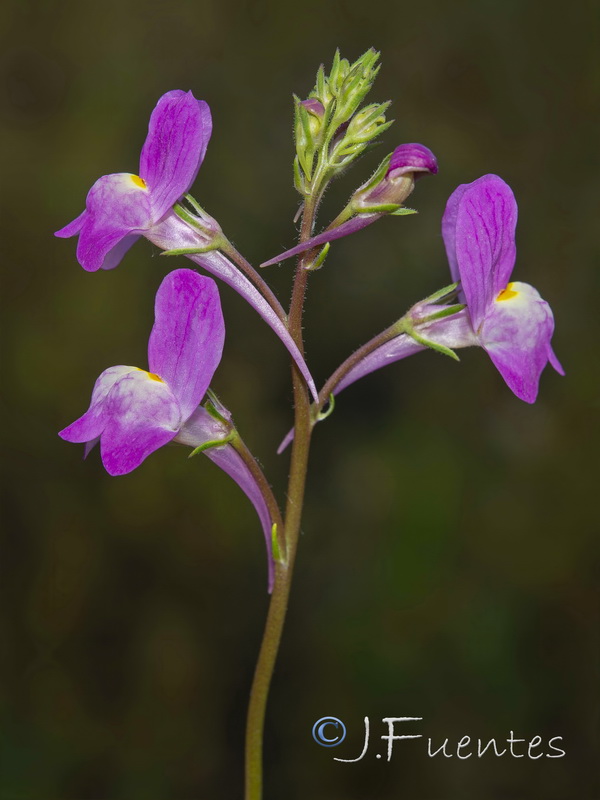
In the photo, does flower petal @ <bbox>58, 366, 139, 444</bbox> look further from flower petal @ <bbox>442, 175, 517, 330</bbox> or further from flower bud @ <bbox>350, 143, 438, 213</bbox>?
flower petal @ <bbox>442, 175, 517, 330</bbox>

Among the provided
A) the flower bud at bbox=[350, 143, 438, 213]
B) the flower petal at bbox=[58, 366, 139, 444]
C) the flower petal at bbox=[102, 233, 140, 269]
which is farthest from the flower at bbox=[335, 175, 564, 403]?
A: the flower petal at bbox=[102, 233, 140, 269]

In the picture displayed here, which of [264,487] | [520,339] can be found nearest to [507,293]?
Answer: [520,339]

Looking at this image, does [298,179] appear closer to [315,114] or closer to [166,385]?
[315,114]

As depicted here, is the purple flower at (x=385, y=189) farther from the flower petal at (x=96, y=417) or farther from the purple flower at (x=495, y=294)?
the flower petal at (x=96, y=417)

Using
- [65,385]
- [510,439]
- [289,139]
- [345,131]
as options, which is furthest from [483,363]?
[345,131]

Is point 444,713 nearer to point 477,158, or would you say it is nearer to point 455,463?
point 455,463

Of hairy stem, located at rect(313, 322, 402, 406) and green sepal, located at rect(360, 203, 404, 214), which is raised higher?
green sepal, located at rect(360, 203, 404, 214)
